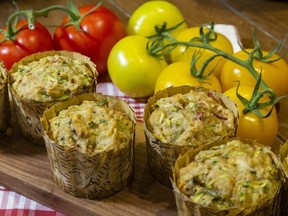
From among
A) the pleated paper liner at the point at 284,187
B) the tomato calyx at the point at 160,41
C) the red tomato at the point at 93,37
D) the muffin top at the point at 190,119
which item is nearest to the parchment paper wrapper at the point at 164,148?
the muffin top at the point at 190,119

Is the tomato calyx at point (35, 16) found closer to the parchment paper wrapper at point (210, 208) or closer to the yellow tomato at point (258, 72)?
the yellow tomato at point (258, 72)

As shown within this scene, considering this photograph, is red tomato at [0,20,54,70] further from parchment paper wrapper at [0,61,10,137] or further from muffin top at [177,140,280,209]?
muffin top at [177,140,280,209]

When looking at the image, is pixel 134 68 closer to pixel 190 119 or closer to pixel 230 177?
pixel 190 119

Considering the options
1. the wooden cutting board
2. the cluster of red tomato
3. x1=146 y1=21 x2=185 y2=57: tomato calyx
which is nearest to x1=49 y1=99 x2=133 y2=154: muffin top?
the wooden cutting board

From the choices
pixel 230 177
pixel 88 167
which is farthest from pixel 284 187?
pixel 88 167

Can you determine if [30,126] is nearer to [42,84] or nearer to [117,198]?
[42,84]

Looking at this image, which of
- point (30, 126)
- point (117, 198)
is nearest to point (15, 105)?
point (30, 126)
